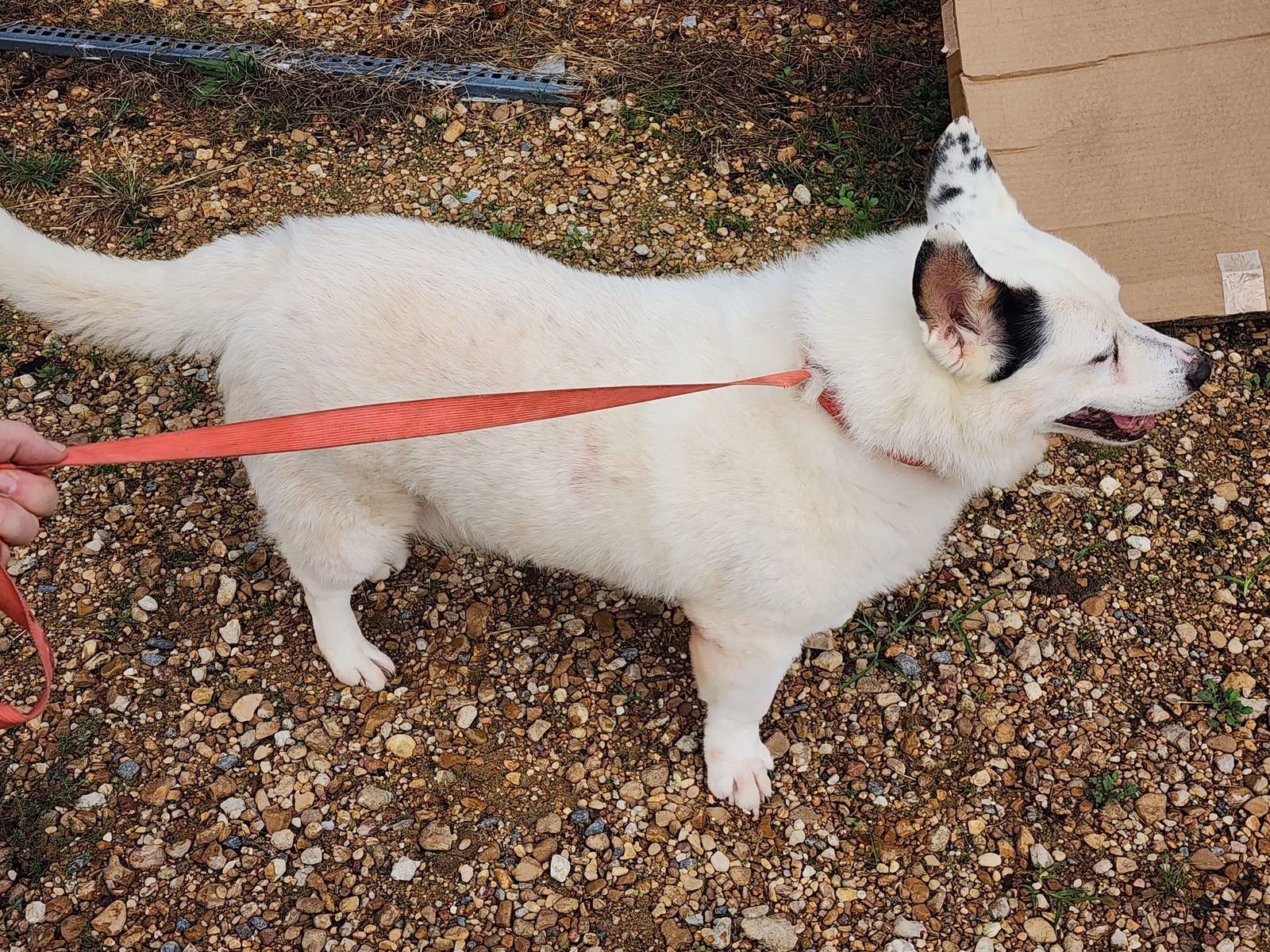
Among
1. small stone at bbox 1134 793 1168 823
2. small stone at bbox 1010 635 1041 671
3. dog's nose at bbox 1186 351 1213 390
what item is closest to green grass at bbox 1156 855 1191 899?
small stone at bbox 1134 793 1168 823

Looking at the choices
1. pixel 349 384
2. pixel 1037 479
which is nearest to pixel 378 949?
pixel 349 384

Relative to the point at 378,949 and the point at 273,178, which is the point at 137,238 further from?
the point at 378,949

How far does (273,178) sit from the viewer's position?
508 cm

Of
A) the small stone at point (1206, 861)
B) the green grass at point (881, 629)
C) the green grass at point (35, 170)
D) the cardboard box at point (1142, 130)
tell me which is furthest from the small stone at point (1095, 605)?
the green grass at point (35, 170)

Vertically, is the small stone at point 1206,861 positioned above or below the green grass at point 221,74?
below

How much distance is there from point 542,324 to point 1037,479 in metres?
2.28

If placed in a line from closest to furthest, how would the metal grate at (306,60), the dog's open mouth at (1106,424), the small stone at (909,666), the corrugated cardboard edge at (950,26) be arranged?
the dog's open mouth at (1106,424), the small stone at (909,666), the corrugated cardboard edge at (950,26), the metal grate at (306,60)

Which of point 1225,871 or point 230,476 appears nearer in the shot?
point 1225,871

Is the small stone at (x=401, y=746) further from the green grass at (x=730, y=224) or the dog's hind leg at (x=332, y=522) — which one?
the green grass at (x=730, y=224)

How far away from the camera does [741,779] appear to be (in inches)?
132

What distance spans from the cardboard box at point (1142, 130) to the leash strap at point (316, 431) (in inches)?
114

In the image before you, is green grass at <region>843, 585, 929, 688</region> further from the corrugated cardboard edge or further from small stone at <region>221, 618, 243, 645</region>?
the corrugated cardboard edge

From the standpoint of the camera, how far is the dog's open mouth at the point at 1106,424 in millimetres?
2662

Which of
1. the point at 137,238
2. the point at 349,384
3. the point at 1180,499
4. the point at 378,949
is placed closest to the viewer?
the point at 349,384
